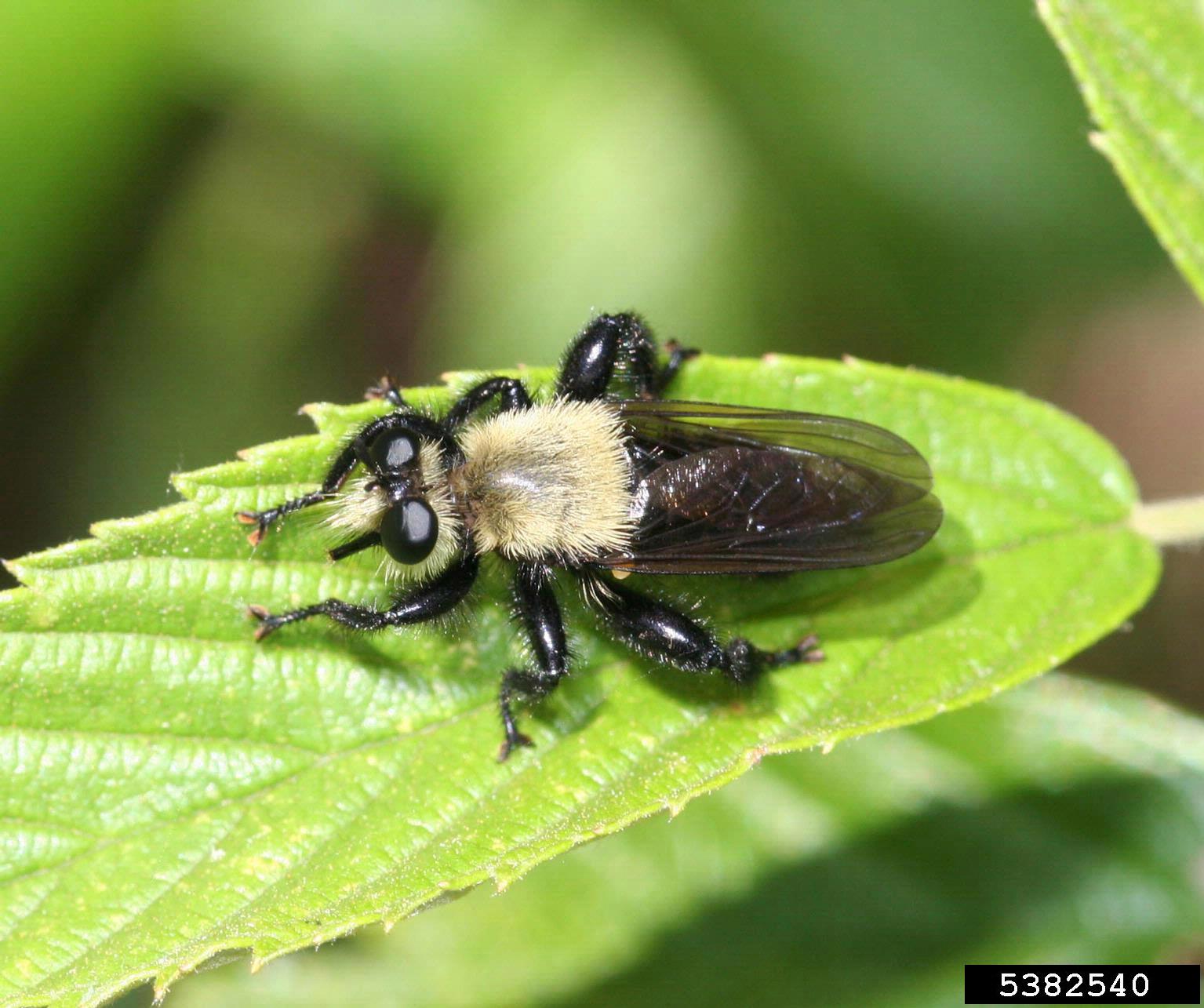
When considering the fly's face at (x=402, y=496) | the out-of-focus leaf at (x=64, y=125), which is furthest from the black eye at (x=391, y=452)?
the out-of-focus leaf at (x=64, y=125)

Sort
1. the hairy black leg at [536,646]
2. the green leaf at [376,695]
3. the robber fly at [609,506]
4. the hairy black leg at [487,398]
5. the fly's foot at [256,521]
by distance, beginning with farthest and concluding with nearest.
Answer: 1. the hairy black leg at [487,398]
2. the robber fly at [609,506]
3. the hairy black leg at [536,646]
4. the fly's foot at [256,521]
5. the green leaf at [376,695]

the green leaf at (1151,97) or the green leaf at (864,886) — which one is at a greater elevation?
the green leaf at (1151,97)

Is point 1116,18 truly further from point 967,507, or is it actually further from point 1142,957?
point 1142,957

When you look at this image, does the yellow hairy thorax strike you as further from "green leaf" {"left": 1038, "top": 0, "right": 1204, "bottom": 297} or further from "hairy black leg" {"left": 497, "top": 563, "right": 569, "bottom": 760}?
"green leaf" {"left": 1038, "top": 0, "right": 1204, "bottom": 297}

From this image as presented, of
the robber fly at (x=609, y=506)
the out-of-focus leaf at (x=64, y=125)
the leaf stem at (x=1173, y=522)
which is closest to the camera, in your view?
the robber fly at (x=609, y=506)

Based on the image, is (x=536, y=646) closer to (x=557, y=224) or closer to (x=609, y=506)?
(x=609, y=506)

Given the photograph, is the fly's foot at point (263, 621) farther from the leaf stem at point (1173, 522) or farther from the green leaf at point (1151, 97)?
the green leaf at point (1151, 97)
